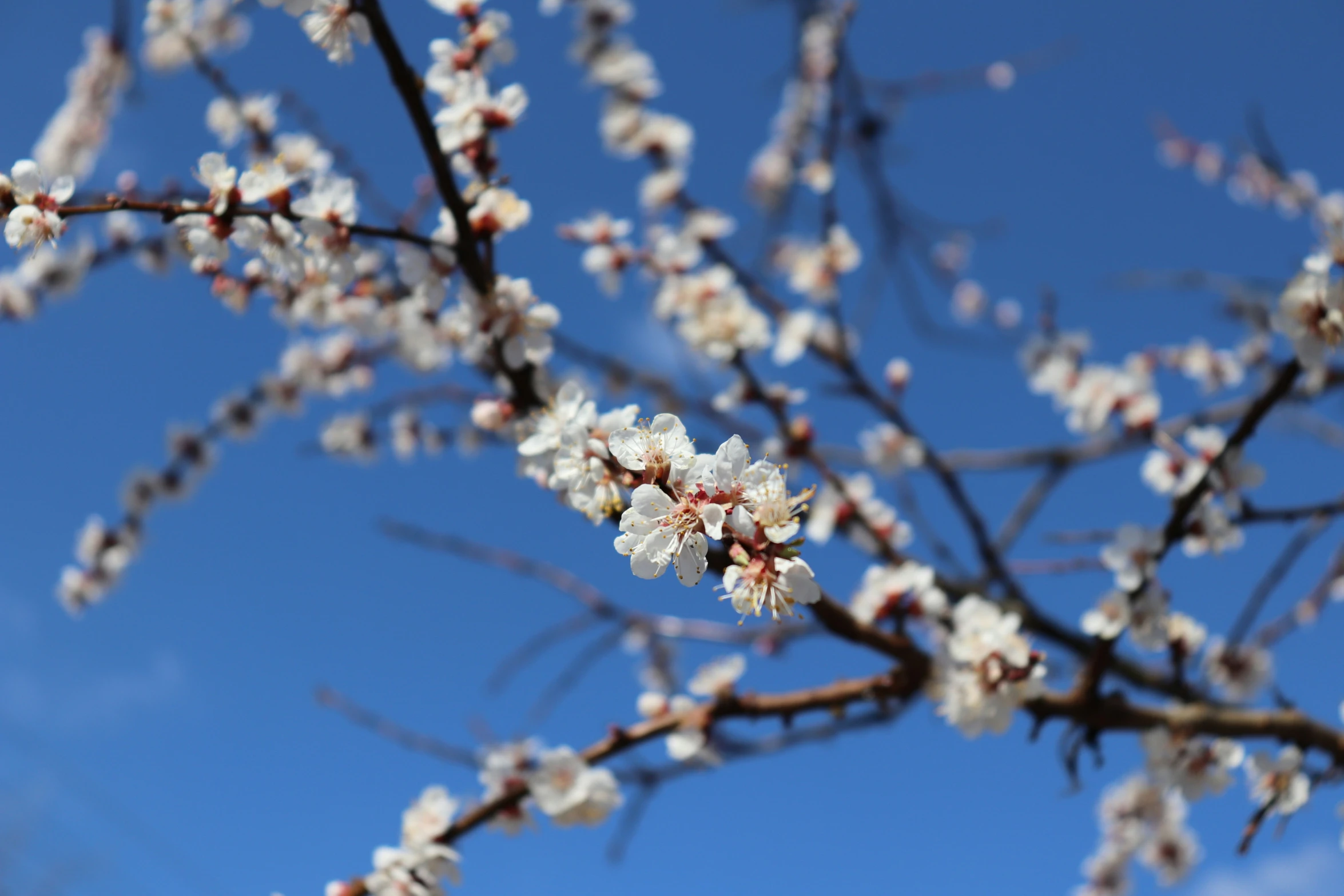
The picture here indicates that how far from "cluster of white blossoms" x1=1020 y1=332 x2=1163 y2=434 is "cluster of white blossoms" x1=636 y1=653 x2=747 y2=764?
139 centimetres

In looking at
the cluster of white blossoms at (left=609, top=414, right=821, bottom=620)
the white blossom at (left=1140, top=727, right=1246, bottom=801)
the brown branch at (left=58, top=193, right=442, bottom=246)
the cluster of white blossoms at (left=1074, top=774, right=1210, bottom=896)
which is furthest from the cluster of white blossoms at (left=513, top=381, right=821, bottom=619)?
the cluster of white blossoms at (left=1074, top=774, right=1210, bottom=896)

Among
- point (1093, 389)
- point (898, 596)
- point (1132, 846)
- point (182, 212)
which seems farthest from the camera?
point (1132, 846)

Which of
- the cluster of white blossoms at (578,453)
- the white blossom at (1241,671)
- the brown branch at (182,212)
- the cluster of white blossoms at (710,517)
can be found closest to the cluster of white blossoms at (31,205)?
the brown branch at (182,212)

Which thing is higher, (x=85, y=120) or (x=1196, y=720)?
(x=85, y=120)

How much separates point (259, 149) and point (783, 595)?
2324mm

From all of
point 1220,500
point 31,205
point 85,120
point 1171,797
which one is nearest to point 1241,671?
point 1171,797

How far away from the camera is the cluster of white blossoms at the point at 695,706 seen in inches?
76.2

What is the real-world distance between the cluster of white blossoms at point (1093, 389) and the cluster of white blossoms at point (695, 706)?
1.39 metres

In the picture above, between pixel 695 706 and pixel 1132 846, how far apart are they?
12.9ft

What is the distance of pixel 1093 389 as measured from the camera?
2748 mm

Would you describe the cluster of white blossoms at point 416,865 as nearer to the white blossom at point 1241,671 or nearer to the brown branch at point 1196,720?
the brown branch at point 1196,720

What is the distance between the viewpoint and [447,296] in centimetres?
184

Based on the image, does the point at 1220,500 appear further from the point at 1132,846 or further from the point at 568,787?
the point at 1132,846

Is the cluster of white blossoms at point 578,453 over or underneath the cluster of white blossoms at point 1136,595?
underneath
